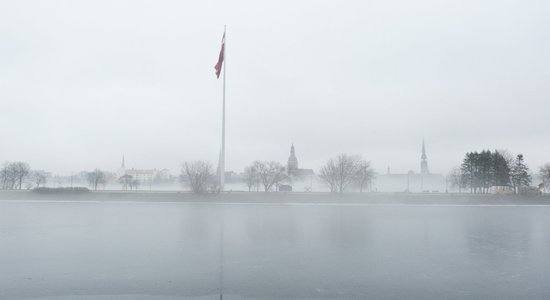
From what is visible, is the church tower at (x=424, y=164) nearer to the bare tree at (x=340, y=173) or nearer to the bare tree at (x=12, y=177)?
the bare tree at (x=340, y=173)

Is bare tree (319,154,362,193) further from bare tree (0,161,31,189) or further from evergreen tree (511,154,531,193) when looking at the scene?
bare tree (0,161,31,189)

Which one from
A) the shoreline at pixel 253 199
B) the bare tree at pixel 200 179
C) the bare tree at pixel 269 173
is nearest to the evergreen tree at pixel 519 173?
the shoreline at pixel 253 199

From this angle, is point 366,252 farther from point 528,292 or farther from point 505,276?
point 528,292

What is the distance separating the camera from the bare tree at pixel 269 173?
41938mm

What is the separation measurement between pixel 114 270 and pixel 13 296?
5.17 ft

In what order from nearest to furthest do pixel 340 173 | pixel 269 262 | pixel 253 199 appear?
pixel 269 262 → pixel 253 199 → pixel 340 173

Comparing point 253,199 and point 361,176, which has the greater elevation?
point 361,176

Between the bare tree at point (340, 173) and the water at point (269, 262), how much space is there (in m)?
29.9

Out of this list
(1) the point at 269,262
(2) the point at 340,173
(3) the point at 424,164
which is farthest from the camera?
(3) the point at 424,164

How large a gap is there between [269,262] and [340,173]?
118 ft

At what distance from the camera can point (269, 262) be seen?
23.0ft

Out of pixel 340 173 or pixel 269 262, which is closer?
pixel 269 262

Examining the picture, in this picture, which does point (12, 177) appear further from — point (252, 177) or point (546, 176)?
point (546, 176)

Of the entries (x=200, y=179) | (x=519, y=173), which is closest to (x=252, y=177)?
(x=200, y=179)
